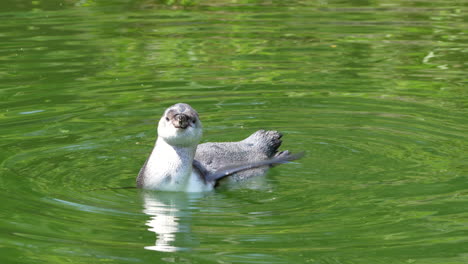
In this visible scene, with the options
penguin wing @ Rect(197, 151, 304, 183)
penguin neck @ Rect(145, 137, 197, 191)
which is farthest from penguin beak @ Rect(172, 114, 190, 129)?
penguin wing @ Rect(197, 151, 304, 183)

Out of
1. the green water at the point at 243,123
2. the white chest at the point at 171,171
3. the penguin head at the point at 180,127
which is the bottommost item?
the green water at the point at 243,123

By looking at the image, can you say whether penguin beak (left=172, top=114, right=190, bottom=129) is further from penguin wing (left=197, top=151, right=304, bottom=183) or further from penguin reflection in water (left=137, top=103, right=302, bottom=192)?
penguin wing (left=197, top=151, right=304, bottom=183)

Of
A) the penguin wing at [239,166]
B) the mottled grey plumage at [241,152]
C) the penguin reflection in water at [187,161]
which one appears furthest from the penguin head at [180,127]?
the mottled grey plumage at [241,152]

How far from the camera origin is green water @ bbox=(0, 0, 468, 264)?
7164 millimetres

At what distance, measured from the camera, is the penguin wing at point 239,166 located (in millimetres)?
8539

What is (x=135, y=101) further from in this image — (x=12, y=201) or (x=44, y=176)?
(x=12, y=201)

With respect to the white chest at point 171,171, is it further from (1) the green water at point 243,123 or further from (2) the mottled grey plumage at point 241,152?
(2) the mottled grey plumage at point 241,152

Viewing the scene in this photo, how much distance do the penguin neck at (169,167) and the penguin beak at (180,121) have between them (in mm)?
294

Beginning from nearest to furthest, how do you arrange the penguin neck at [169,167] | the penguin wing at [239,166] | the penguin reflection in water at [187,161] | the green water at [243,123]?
the green water at [243,123] → the penguin reflection in water at [187,161] → the penguin neck at [169,167] → the penguin wing at [239,166]

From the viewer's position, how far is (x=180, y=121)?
7.86m

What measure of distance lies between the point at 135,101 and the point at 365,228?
5.01m

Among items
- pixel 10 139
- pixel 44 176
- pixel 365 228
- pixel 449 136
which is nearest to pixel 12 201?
pixel 44 176

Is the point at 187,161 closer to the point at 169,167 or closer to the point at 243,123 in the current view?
the point at 169,167

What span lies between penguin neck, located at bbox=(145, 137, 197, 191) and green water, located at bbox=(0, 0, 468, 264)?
104 mm
